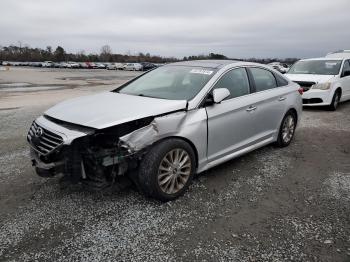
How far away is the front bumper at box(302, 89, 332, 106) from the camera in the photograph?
9.95 meters

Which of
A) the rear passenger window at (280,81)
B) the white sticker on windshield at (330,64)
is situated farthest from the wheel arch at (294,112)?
the white sticker on windshield at (330,64)

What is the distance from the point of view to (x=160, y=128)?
371 centimetres

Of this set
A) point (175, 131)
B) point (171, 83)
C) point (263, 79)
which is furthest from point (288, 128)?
point (175, 131)

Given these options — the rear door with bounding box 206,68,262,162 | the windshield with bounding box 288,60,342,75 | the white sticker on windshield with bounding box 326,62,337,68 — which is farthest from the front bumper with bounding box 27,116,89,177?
the white sticker on windshield with bounding box 326,62,337,68

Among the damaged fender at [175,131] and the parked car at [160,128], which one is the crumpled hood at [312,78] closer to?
the parked car at [160,128]

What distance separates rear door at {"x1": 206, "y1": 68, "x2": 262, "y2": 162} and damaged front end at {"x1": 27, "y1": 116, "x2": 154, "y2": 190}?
0.97 meters

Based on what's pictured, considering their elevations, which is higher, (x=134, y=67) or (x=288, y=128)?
Result: (x=288, y=128)

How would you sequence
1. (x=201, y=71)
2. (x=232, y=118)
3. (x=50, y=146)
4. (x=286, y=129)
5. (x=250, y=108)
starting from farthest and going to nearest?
1. (x=286, y=129)
2. (x=250, y=108)
3. (x=201, y=71)
4. (x=232, y=118)
5. (x=50, y=146)

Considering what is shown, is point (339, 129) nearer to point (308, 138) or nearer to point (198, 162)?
point (308, 138)

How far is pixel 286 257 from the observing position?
296 centimetres

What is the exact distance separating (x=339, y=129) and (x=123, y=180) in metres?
5.85

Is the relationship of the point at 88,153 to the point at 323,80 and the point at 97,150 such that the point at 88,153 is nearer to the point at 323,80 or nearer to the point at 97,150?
the point at 97,150

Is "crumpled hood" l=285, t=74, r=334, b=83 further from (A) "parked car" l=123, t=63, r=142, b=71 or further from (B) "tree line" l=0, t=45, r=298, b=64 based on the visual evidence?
(B) "tree line" l=0, t=45, r=298, b=64

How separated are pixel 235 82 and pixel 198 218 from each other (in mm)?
2171
